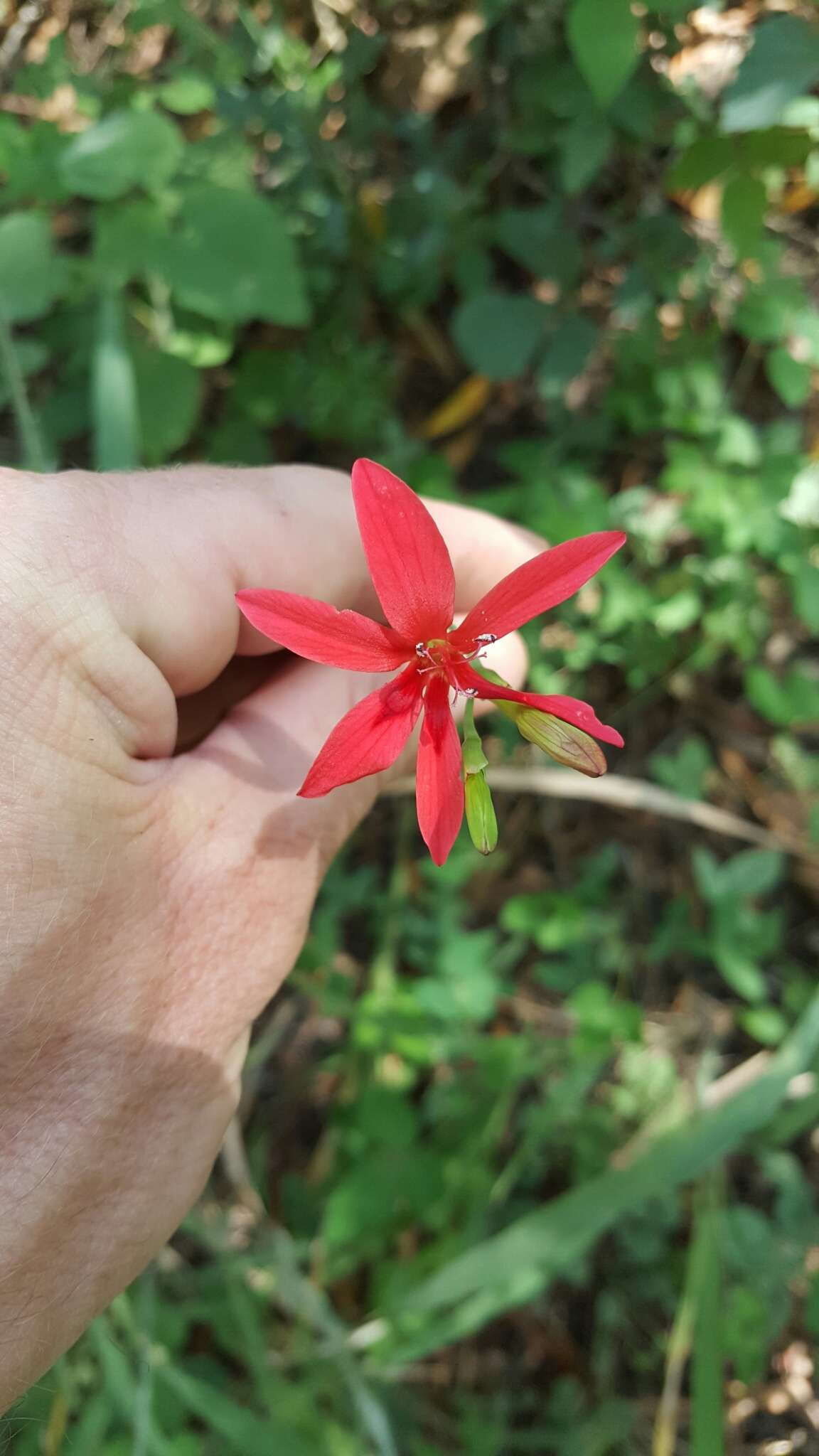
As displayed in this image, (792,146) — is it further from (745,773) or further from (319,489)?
(745,773)

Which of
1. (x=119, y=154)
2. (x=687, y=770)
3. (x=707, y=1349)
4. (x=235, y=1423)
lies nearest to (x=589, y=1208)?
(x=707, y=1349)

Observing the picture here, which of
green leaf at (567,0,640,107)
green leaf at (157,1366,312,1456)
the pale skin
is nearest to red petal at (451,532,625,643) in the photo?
the pale skin

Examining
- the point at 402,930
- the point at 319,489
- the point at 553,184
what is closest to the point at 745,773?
the point at 402,930

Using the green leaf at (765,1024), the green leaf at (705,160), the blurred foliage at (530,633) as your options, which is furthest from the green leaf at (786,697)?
the green leaf at (705,160)

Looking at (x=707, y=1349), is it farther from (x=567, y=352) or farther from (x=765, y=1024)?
(x=567, y=352)

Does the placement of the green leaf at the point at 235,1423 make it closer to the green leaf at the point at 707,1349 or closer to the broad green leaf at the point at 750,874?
the green leaf at the point at 707,1349

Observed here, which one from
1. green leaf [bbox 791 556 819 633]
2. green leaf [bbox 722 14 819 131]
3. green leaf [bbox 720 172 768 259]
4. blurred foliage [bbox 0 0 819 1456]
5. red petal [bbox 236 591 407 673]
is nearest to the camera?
red petal [bbox 236 591 407 673]

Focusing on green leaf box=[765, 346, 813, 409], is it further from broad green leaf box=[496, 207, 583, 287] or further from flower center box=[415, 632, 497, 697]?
flower center box=[415, 632, 497, 697]
